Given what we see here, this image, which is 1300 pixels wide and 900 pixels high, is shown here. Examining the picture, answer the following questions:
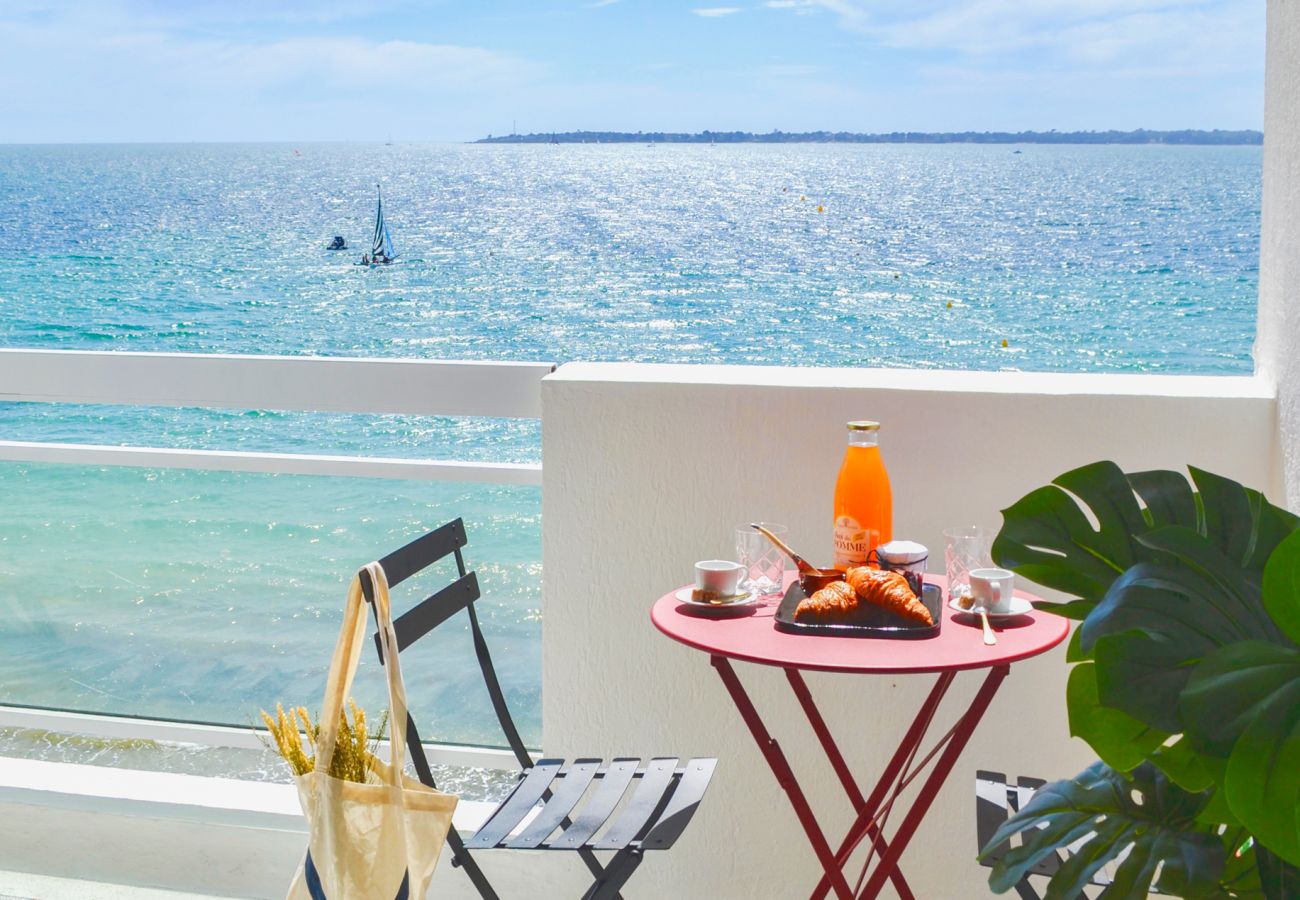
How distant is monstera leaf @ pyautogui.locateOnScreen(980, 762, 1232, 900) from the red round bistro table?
1.14ft

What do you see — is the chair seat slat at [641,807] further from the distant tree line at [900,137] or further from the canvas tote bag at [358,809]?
the distant tree line at [900,137]

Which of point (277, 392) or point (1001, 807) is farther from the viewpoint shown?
point (277, 392)

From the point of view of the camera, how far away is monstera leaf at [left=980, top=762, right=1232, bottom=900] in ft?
3.74

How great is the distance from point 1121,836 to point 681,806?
87 centimetres

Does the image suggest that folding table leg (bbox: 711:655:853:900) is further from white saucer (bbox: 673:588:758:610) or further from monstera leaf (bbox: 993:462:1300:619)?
monstera leaf (bbox: 993:462:1300:619)

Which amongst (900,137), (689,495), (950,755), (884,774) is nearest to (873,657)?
(950,755)

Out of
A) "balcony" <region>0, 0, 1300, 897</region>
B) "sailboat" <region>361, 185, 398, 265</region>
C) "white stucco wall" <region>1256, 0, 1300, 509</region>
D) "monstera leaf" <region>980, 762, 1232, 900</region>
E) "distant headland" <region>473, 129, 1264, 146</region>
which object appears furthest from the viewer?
"sailboat" <region>361, 185, 398, 265</region>

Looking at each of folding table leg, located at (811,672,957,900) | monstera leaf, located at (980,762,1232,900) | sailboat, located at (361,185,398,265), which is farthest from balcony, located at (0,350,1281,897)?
sailboat, located at (361,185,398,265)

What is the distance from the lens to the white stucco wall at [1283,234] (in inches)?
83.7

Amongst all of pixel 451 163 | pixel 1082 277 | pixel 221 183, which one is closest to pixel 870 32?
pixel 1082 277

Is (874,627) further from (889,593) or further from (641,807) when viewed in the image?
(641,807)

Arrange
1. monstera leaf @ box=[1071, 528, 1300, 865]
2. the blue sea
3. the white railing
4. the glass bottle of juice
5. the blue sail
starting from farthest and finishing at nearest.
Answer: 1. the blue sail
2. the blue sea
3. the white railing
4. the glass bottle of juice
5. monstera leaf @ box=[1071, 528, 1300, 865]

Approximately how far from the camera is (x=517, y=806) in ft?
6.54

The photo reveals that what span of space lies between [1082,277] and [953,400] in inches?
1193
